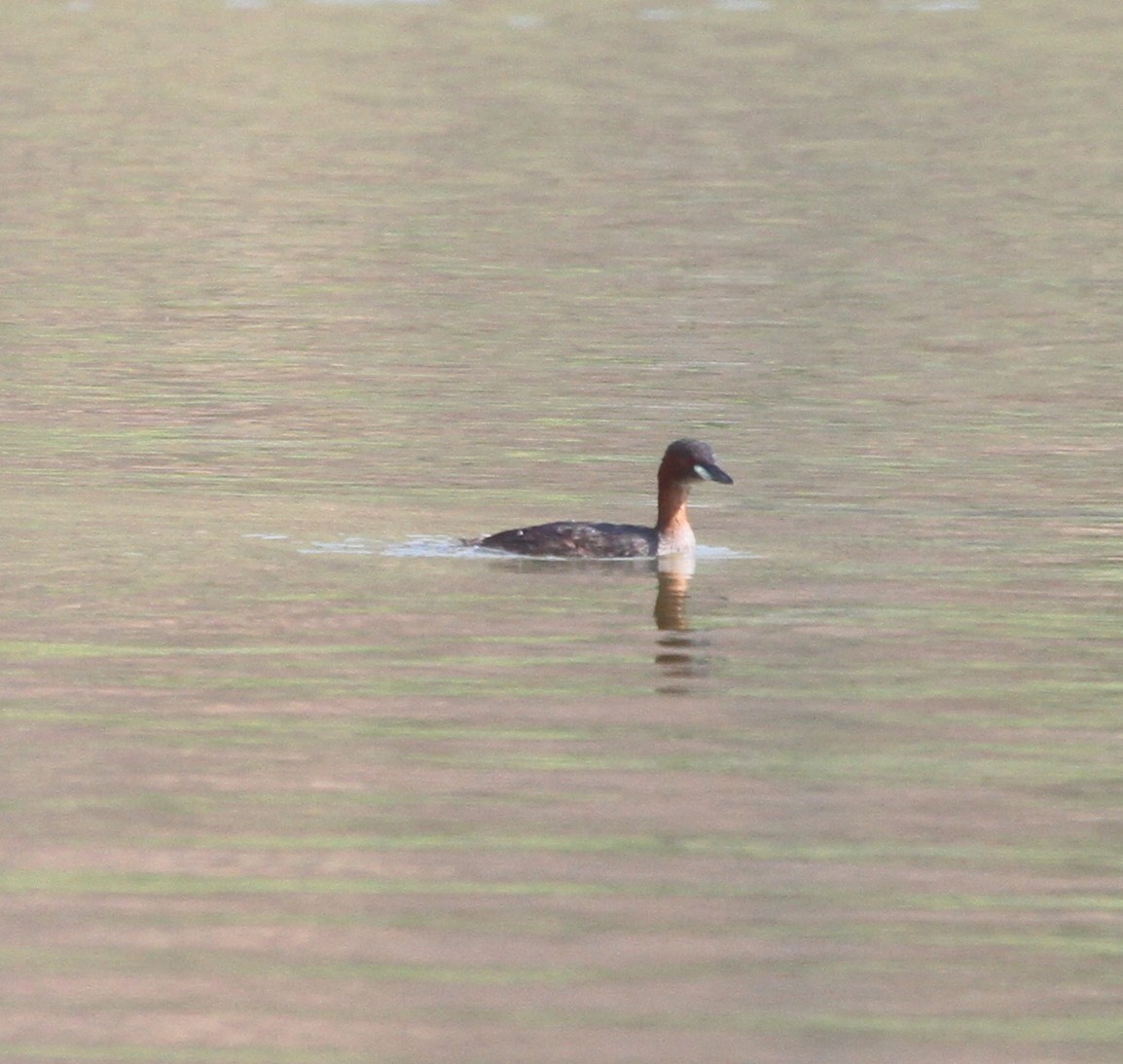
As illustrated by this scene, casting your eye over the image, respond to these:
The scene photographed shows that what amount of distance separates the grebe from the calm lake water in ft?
0.59

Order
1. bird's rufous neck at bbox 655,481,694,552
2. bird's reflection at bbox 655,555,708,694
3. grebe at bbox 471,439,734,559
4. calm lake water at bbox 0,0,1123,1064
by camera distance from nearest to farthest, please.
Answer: calm lake water at bbox 0,0,1123,1064 → bird's reflection at bbox 655,555,708,694 → grebe at bbox 471,439,734,559 → bird's rufous neck at bbox 655,481,694,552

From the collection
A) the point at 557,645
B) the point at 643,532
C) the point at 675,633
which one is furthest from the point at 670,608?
the point at 557,645

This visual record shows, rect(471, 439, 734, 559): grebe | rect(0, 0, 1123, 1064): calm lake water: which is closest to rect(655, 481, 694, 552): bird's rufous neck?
rect(471, 439, 734, 559): grebe

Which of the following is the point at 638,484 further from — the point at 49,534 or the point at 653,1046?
the point at 653,1046

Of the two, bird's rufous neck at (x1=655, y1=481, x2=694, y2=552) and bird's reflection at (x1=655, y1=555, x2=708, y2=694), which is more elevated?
bird's rufous neck at (x1=655, y1=481, x2=694, y2=552)

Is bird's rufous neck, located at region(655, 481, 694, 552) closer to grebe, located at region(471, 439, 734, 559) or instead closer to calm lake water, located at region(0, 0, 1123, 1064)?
grebe, located at region(471, 439, 734, 559)

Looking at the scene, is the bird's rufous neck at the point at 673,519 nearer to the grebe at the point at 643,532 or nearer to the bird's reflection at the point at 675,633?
the grebe at the point at 643,532

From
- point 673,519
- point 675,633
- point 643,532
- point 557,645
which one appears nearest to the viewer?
point 557,645

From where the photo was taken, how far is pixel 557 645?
57.0 ft

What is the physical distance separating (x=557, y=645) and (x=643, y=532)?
3081 millimetres

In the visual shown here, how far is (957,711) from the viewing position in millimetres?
15750

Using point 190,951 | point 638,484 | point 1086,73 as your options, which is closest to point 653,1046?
point 190,951

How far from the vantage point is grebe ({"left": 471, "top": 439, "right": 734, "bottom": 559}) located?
1988 cm

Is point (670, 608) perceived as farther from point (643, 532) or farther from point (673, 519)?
point (673, 519)
